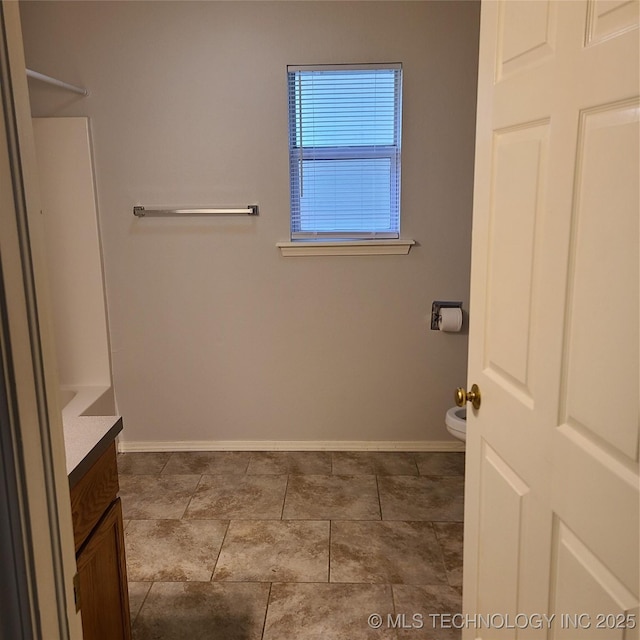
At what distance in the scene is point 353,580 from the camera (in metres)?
2.28

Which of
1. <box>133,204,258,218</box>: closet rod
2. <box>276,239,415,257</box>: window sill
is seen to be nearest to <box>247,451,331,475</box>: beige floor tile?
<box>276,239,415,257</box>: window sill

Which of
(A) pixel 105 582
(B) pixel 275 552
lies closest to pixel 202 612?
(B) pixel 275 552

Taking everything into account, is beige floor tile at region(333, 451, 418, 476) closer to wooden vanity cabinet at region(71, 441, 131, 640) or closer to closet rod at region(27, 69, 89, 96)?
wooden vanity cabinet at region(71, 441, 131, 640)

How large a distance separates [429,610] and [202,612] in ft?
2.63

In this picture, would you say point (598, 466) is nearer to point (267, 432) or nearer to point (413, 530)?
point (413, 530)

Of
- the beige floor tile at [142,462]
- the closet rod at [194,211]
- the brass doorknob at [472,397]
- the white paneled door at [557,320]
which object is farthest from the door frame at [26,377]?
the beige floor tile at [142,462]

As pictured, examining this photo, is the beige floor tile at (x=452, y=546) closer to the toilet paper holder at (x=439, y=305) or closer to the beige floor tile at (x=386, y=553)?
the beige floor tile at (x=386, y=553)

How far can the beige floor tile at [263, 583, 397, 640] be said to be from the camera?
6.57 feet

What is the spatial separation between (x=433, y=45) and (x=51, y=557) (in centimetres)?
294

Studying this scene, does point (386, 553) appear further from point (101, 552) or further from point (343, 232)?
point (343, 232)

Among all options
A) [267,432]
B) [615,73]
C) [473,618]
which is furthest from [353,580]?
[615,73]

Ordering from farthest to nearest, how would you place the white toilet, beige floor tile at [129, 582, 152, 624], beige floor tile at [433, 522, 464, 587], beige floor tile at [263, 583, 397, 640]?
the white toilet → beige floor tile at [433, 522, 464, 587] → beige floor tile at [129, 582, 152, 624] → beige floor tile at [263, 583, 397, 640]

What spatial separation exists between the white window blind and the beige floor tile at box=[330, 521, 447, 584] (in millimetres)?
1479

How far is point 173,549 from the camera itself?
8.20 ft
